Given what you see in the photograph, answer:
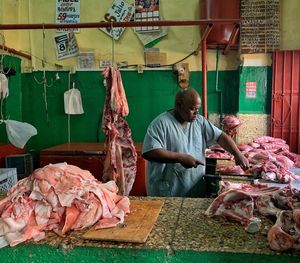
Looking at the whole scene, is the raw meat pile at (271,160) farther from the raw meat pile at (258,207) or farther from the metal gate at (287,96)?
the raw meat pile at (258,207)

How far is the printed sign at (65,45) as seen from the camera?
703 cm

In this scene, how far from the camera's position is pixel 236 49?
21.4ft

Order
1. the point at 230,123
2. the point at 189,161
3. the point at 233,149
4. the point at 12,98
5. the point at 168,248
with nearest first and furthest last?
the point at 168,248
the point at 189,161
the point at 233,149
the point at 230,123
the point at 12,98

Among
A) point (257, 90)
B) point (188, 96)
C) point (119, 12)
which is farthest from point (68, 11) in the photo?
point (188, 96)

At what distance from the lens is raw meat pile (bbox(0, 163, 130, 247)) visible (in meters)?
1.71

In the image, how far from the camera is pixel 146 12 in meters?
6.86

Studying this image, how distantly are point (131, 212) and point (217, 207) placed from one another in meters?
0.52

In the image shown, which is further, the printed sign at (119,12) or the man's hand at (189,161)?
the printed sign at (119,12)

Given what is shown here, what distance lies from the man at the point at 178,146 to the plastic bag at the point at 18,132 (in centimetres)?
137

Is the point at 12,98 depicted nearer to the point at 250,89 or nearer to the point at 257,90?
the point at 250,89

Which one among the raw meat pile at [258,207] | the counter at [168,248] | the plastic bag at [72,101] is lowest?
the counter at [168,248]

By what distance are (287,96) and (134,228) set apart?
5.03 metres

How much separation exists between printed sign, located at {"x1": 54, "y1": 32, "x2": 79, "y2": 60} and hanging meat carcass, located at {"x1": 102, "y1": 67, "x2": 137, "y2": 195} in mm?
4262

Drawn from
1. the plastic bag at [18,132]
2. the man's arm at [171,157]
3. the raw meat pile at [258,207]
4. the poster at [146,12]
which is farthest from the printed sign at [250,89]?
the raw meat pile at [258,207]
